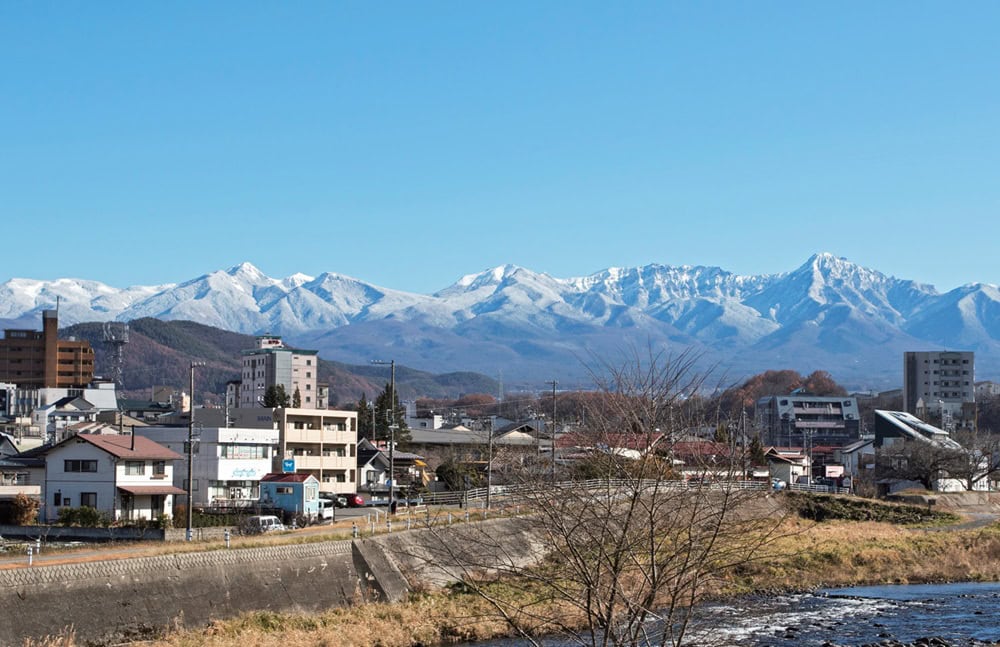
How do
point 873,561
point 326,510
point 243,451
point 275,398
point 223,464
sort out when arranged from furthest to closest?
point 275,398
point 243,451
point 223,464
point 326,510
point 873,561

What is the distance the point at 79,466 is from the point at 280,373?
90.6 meters

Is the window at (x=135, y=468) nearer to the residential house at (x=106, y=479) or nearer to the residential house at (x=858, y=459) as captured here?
the residential house at (x=106, y=479)

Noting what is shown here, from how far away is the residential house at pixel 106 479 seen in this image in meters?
39.5

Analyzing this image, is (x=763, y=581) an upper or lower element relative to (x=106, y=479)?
lower

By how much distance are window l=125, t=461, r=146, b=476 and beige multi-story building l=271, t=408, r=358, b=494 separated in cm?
1085

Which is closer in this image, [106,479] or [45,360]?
[106,479]

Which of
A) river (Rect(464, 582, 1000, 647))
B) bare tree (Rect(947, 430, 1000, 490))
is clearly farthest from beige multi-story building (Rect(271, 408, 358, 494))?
bare tree (Rect(947, 430, 1000, 490))

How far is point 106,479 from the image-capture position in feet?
130

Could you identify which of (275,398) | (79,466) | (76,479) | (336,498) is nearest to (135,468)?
(79,466)

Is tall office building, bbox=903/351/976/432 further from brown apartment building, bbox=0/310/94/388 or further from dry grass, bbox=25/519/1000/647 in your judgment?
brown apartment building, bbox=0/310/94/388

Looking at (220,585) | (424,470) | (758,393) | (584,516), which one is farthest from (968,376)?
(584,516)

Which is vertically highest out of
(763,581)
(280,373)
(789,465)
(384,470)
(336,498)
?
(280,373)

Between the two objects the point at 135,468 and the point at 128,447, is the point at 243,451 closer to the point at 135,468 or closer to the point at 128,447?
the point at 128,447

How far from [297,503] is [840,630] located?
24249mm
